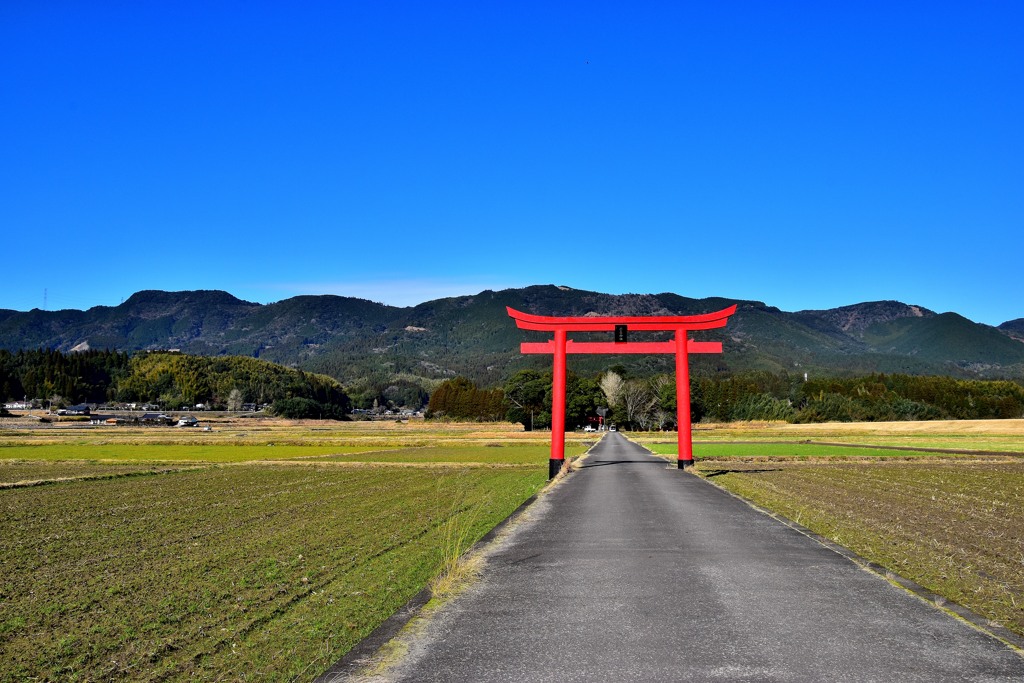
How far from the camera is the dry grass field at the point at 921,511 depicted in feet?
34.2

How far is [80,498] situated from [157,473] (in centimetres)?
1301

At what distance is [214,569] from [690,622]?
8.13 m

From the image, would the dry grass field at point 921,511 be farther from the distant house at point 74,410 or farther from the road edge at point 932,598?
the distant house at point 74,410

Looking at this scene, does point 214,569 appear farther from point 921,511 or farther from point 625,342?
point 625,342

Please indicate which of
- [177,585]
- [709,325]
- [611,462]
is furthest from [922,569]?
[611,462]

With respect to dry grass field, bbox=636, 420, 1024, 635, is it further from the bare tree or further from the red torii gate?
the bare tree

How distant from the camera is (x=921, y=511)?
18703 mm

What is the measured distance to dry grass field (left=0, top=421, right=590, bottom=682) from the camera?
7.88 m

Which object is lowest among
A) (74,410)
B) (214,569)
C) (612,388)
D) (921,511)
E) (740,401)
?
(214,569)

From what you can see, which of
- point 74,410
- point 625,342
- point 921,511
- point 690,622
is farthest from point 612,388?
point 690,622

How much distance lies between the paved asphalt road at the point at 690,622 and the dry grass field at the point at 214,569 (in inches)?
54.4

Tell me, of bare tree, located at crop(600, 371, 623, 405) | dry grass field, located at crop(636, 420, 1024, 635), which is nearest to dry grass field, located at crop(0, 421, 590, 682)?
dry grass field, located at crop(636, 420, 1024, 635)

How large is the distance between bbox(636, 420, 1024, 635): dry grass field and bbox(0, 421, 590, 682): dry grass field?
6.96 meters

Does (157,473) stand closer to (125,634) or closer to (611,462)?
(611,462)
